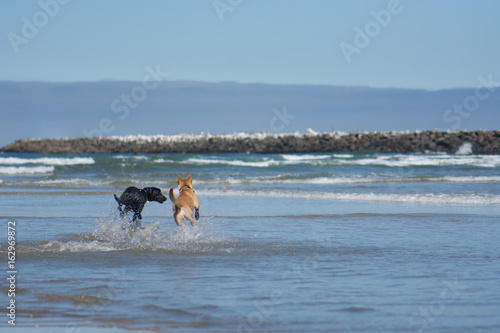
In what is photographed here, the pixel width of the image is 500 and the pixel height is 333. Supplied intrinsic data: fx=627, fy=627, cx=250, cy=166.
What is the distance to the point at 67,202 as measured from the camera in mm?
14570

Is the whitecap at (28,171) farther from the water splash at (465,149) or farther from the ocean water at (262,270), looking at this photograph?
the water splash at (465,149)

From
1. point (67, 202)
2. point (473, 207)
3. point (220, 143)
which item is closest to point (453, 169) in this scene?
point (473, 207)

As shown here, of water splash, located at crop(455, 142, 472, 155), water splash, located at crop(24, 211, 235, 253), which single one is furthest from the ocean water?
water splash, located at crop(455, 142, 472, 155)

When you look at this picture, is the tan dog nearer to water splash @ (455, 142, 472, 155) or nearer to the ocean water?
the ocean water

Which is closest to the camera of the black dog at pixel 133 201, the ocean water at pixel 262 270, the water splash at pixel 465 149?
the ocean water at pixel 262 270

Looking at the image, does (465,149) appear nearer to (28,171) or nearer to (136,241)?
(28,171)

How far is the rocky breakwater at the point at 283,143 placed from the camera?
163 feet

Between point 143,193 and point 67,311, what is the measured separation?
13.2 ft

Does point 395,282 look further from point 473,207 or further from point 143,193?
point 473,207

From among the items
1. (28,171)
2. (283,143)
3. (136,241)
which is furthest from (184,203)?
(283,143)

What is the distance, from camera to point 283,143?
188 feet

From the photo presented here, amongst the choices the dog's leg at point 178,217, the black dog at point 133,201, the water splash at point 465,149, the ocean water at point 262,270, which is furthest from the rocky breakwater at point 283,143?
the dog's leg at point 178,217

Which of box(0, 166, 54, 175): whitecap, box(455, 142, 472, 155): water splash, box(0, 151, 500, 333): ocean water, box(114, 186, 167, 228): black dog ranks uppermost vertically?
box(455, 142, 472, 155): water splash

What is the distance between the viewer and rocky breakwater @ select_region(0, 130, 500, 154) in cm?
4959
